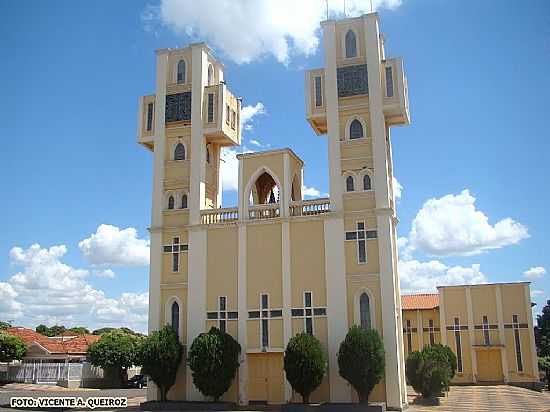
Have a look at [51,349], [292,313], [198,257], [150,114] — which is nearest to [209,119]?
Result: [150,114]

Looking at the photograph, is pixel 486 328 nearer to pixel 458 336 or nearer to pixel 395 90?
pixel 458 336

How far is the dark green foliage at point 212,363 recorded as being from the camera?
22.7 m

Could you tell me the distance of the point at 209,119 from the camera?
27.9 metres

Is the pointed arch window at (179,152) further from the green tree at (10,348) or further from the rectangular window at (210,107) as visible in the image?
the green tree at (10,348)

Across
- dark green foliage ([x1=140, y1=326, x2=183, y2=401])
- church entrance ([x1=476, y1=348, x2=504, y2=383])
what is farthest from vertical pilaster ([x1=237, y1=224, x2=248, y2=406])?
church entrance ([x1=476, y1=348, x2=504, y2=383])

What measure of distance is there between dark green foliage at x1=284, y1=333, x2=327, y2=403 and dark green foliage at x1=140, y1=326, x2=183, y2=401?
5023mm

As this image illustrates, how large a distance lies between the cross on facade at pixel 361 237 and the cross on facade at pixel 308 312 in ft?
8.34

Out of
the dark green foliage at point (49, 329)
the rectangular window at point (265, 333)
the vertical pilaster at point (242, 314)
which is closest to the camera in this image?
the vertical pilaster at point (242, 314)

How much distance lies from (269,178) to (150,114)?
6.82 meters

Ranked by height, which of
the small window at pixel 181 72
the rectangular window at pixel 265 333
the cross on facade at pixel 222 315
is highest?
the small window at pixel 181 72

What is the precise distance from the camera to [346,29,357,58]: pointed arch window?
26.3 meters

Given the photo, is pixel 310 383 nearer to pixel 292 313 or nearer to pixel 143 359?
pixel 292 313

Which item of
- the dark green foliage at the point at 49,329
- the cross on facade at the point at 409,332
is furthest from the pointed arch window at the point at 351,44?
the dark green foliage at the point at 49,329

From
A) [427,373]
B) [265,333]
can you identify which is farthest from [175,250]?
[427,373]
